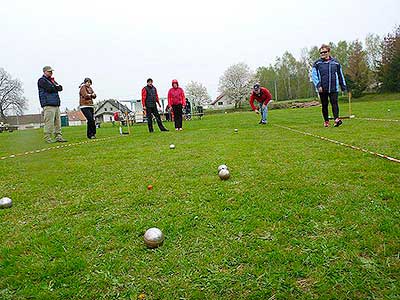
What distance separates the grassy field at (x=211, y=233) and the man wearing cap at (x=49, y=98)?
4.65 meters

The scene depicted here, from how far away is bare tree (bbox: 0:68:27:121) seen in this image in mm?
47938

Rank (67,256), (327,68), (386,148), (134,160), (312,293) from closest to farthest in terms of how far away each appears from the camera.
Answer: (312,293) → (67,256) → (386,148) → (134,160) → (327,68)

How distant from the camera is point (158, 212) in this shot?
2746mm

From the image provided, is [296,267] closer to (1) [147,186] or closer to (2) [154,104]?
(1) [147,186]

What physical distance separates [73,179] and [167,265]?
255 cm

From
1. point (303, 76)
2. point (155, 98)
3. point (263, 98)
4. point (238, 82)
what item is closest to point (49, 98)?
point (155, 98)

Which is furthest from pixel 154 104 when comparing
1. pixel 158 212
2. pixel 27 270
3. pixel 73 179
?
pixel 27 270

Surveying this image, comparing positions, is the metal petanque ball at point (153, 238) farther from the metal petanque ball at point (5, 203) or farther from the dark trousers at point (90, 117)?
the dark trousers at point (90, 117)

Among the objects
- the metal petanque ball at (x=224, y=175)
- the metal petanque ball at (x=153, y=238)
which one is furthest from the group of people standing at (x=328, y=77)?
Answer: the metal petanque ball at (x=153, y=238)

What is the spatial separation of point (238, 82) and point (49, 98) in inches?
2242

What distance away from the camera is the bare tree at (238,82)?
2453 inches

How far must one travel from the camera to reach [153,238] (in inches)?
85.6

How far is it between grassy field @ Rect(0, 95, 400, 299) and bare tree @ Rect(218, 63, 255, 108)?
59.3 m

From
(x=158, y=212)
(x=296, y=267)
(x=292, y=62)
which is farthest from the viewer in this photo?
(x=292, y=62)
